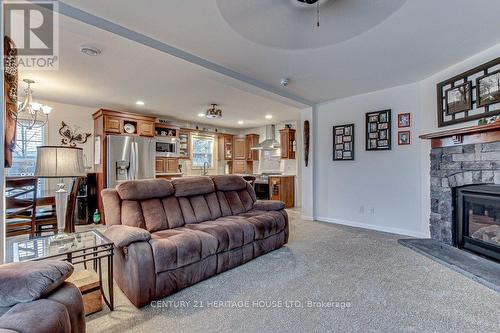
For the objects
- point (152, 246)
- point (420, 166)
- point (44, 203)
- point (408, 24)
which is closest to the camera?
point (152, 246)

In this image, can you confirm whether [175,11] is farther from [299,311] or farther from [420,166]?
[420,166]

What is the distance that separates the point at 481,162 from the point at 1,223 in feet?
15.5

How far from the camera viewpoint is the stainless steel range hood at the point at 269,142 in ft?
23.7

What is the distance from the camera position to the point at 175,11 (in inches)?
85.7

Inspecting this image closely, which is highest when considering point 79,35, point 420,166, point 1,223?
point 79,35

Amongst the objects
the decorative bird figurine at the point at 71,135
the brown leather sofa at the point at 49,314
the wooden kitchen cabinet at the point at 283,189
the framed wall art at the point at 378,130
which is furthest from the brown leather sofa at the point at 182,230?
the decorative bird figurine at the point at 71,135

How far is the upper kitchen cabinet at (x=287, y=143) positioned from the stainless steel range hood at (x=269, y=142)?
0.20 meters

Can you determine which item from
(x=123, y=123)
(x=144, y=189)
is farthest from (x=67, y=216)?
(x=123, y=123)

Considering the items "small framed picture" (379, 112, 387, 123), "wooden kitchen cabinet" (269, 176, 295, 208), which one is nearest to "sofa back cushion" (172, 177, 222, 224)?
"small framed picture" (379, 112, 387, 123)

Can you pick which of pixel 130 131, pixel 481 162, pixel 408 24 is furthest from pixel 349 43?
pixel 130 131

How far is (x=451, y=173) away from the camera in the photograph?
132 inches

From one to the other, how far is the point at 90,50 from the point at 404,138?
4617mm

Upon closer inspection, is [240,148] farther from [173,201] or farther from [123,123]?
[173,201]

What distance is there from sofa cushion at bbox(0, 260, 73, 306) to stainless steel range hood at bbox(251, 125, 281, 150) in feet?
20.4
